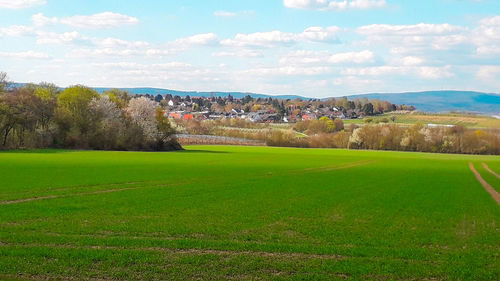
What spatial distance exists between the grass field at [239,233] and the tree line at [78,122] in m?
51.2

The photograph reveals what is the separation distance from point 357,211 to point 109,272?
16.1 metres

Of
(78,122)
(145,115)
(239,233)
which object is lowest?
(239,233)

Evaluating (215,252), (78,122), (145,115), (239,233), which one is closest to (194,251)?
(215,252)

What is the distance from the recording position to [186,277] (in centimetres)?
1333

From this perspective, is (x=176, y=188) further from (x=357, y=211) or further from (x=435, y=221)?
(x=435, y=221)

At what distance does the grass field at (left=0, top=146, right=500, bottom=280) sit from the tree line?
51199 millimetres

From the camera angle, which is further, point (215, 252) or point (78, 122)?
point (78, 122)

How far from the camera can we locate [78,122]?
90938mm

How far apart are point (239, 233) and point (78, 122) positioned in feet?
259

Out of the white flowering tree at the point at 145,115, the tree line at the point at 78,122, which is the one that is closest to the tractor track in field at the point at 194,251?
the tree line at the point at 78,122

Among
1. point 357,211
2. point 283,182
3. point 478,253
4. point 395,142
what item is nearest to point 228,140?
point 395,142

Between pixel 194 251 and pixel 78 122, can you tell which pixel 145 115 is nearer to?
pixel 78 122

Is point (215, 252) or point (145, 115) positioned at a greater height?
point (145, 115)

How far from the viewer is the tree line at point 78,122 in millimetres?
82188
